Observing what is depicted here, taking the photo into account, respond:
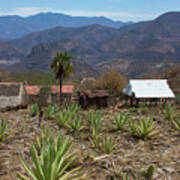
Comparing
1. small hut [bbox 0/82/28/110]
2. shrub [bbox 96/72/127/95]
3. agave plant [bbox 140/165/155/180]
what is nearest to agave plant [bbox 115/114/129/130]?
agave plant [bbox 140/165/155/180]

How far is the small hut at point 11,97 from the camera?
572 inches

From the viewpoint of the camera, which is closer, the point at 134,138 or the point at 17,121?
the point at 134,138

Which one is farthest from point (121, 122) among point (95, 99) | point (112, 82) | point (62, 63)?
point (112, 82)

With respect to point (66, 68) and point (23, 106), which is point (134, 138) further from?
point (66, 68)

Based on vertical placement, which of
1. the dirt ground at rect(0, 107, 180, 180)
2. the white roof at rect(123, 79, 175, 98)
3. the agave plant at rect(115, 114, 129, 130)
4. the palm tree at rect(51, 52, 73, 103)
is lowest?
the dirt ground at rect(0, 107, 180, 180)

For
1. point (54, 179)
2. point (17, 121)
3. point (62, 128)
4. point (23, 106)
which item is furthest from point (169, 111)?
point (23, 106)

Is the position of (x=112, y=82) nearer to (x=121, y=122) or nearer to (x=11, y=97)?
(x=11, y=97)

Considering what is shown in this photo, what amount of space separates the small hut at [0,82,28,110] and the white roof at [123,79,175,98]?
744 centimetres

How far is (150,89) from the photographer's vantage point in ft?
55.8

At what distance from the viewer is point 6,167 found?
440 cm

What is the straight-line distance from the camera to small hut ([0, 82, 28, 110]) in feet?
47.7

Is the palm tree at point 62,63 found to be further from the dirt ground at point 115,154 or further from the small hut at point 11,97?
the dirt ground at point 115,154

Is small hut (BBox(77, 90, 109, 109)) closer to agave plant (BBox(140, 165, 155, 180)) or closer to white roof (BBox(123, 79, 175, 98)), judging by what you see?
white roof (BBox(123, 79, 175, 98))

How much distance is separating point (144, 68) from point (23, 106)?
497 feet
